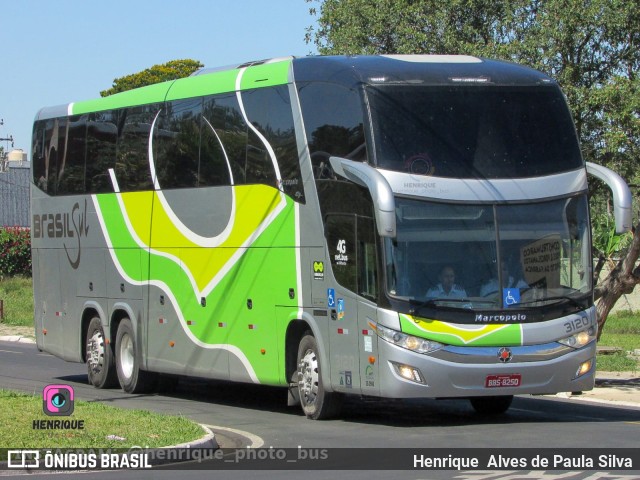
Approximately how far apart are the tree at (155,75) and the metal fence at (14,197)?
27.8 feet

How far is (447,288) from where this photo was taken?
47.8 feet

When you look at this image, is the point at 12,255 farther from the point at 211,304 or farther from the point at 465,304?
the point at 465,304

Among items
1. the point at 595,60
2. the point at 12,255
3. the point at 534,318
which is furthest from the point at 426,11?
the point at 12,255

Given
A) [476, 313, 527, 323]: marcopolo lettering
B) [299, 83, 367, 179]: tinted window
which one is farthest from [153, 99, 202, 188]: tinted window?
[476, 313, 527, 323]: marcopolo lettering

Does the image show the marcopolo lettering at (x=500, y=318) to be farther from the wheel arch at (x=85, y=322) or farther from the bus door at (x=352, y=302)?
the wheel arch at (x=85, y=322)

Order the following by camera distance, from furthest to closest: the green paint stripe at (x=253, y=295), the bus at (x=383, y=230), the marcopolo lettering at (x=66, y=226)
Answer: the marcopolo lettering at (x=66, y=226)
the green paint stripe at (x=253, y=295)
the bus at (x=383, y=230)

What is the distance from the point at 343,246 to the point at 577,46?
8.63m

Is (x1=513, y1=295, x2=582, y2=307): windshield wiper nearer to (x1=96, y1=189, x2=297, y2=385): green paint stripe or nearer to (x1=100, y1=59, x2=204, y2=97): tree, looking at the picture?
(x1=96, y1=189, x2=297, y2=385): green paint stripe

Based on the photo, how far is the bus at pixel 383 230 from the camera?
14.6 meters

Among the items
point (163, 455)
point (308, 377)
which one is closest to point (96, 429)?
point (163, 455)

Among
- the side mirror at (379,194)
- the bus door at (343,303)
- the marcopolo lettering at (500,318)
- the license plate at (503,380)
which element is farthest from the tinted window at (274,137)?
the license plate at (503,380)

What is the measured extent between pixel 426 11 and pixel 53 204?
813cm

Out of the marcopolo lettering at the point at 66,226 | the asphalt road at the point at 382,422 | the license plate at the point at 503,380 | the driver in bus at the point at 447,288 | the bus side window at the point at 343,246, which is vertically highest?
the marcopolo lettering at the point at 66,226

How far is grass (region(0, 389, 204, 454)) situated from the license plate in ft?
11.4
